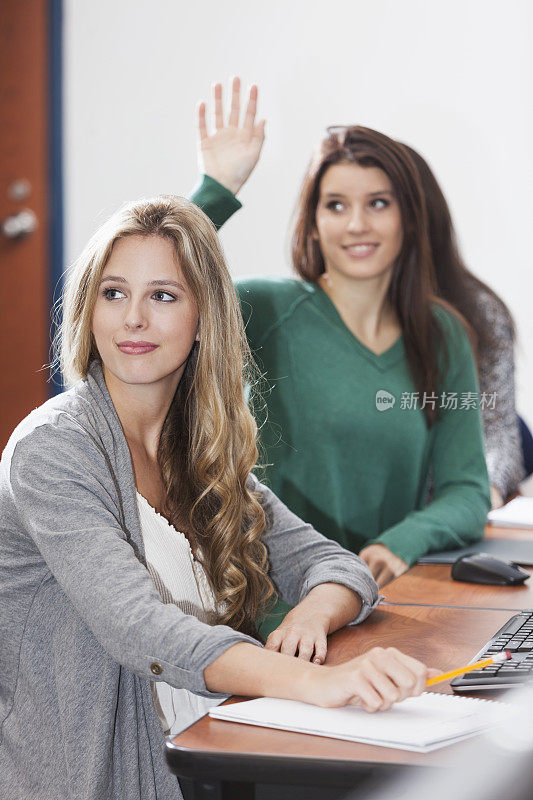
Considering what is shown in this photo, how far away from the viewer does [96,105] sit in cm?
241

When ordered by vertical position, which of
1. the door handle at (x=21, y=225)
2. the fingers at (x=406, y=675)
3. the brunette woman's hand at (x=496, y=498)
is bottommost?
the brunette woman's hand at (x=496, y=498)

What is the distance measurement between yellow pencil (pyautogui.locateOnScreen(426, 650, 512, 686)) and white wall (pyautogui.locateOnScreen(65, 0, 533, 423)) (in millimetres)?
1068

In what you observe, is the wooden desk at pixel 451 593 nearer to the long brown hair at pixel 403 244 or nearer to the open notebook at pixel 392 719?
the open notebook at pixel 392 719

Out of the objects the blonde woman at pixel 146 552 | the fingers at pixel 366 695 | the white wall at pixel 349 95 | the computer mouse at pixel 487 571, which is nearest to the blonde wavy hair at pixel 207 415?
the blonde woman at pixel 146 552

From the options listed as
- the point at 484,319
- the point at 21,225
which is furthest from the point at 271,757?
the point at 21,225

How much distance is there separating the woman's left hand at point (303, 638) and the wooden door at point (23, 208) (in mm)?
1939

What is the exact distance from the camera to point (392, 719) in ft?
2.50

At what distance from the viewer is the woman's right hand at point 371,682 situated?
0.77 m

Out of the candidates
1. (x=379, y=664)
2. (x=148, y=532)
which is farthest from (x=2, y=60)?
(x=379, y=664)

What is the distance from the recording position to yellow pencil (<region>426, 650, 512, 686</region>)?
0.84 meters

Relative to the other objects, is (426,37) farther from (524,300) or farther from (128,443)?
(128,443)

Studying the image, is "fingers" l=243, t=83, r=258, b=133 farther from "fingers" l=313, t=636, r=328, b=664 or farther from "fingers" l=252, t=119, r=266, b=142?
"fingers" l=313, t=636, r=328, b=664

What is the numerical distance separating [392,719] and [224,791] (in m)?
0.17

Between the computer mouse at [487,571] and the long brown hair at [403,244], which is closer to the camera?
the computer mouse at [487,571]
